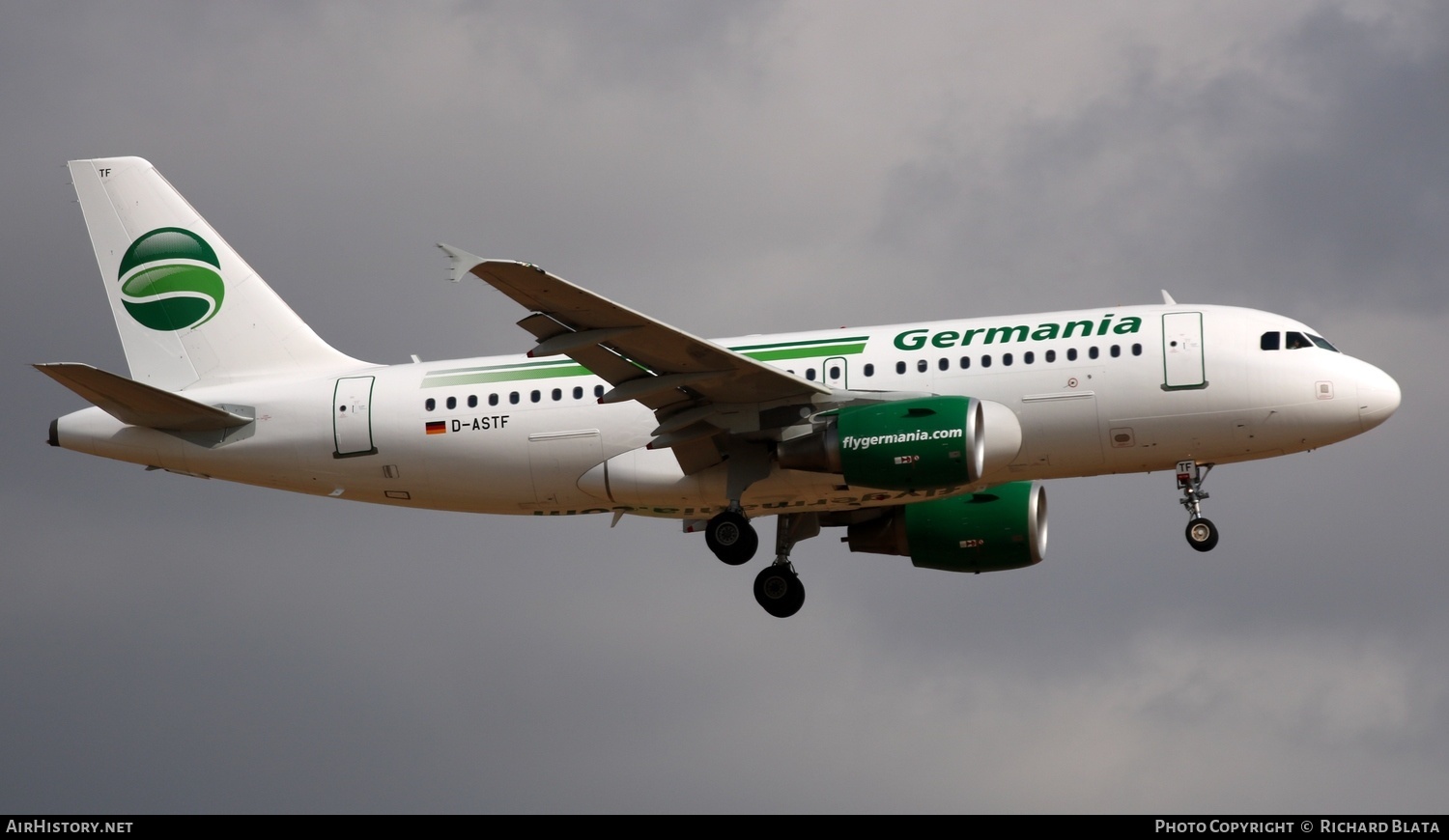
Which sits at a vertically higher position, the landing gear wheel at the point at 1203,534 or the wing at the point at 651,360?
the wing at the point at 651,360

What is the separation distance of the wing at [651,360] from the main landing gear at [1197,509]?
7.82 m

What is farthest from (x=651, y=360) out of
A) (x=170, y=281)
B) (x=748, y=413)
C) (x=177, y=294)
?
(x=170, y=281)

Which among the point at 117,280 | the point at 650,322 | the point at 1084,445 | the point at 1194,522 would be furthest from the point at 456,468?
the point at 1194,522

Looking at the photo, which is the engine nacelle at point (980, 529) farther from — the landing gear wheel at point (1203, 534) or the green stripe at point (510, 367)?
the green stripe at point (510, 367)

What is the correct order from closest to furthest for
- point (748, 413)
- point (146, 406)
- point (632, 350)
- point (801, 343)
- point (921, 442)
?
point (921, 442), point (632, 350), point (748, 413), point (801, 343), point (146, 406)

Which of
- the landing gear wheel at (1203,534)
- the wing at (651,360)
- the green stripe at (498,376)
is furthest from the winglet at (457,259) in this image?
the landing gear wheel at (1203,534)

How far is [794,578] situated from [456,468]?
7891 mm

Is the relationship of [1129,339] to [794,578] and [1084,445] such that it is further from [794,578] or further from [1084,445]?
[794,578]

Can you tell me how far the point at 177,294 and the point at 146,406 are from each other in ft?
15.4

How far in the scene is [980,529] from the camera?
41.8 meters

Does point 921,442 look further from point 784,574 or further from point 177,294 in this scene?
point 177,294

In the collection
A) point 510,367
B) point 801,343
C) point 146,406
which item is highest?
point 801,343

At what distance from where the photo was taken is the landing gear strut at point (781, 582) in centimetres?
4075

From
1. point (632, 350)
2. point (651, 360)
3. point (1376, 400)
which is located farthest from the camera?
point (1376, 400)
